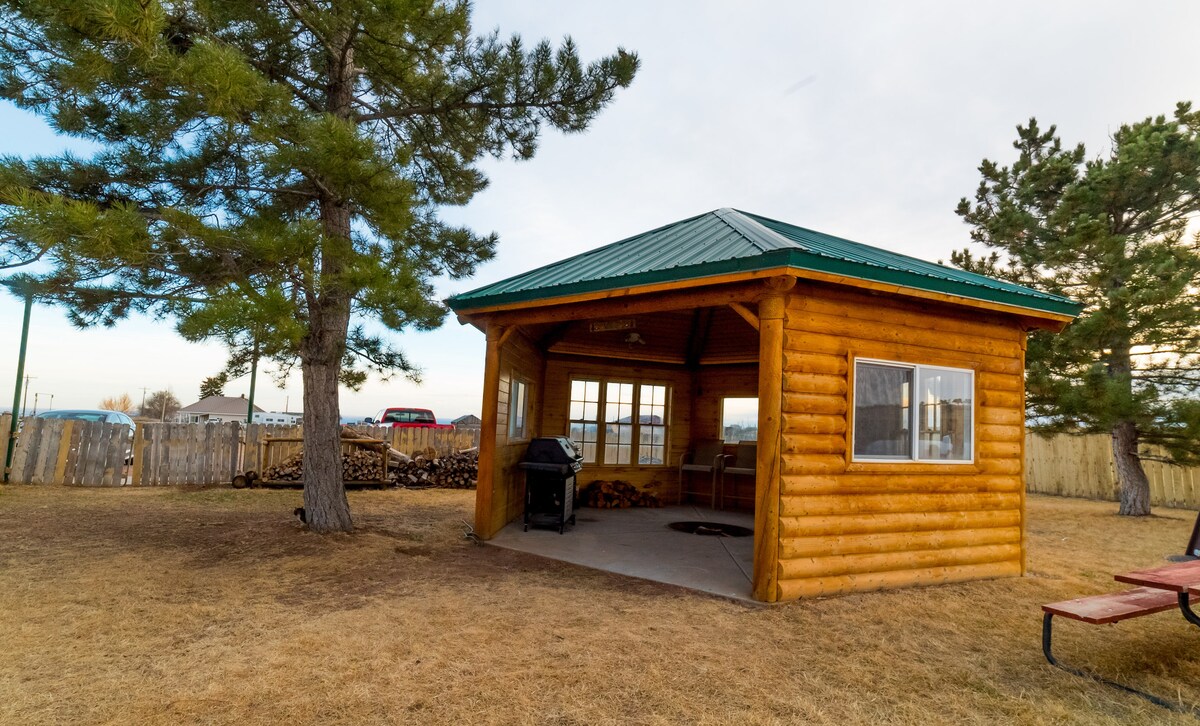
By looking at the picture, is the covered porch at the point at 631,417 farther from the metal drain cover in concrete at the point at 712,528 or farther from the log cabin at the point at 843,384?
the metal drain cover in concrete at the point at 712,528

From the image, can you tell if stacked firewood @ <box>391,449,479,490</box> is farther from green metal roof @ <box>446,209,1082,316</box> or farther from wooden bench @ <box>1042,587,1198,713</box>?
wooden bench @ <box>1042,587,1198,713</box>

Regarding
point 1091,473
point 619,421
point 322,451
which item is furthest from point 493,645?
point 1091,473

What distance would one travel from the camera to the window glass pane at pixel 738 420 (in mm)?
9273

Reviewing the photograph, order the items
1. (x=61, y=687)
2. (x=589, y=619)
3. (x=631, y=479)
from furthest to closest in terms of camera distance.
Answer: (x=631, y=479) → (x=589, y=619) → (x=61, y=687)

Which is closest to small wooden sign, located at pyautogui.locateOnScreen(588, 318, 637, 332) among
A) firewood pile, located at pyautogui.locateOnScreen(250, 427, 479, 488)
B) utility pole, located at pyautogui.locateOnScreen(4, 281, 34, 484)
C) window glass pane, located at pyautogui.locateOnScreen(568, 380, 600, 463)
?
window glass pane, located at pyautogui.locateOnScreen(568, 380, 600, 463)

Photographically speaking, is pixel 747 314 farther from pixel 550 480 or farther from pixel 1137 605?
pixel 550 480

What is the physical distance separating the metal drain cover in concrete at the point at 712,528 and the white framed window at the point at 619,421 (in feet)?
6.14

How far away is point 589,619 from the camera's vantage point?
381 centimetres

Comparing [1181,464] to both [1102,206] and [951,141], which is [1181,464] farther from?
[951,141]

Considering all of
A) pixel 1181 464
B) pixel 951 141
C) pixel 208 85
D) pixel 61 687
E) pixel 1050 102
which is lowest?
pixel 61 687

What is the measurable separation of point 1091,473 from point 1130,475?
289 cm

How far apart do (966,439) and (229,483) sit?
417 inches

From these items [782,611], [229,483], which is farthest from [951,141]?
[229,483]

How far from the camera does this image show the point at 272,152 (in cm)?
498
